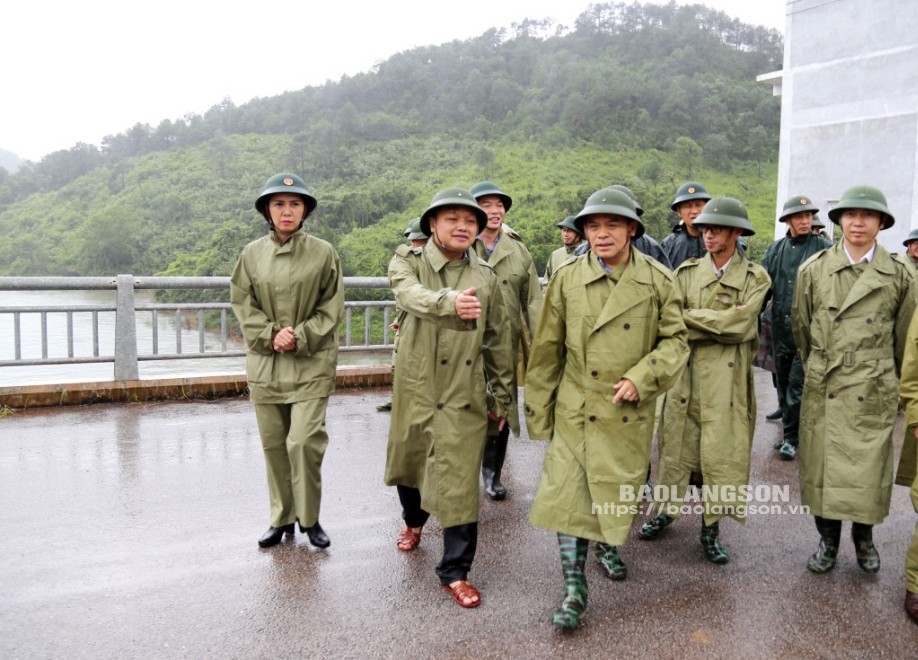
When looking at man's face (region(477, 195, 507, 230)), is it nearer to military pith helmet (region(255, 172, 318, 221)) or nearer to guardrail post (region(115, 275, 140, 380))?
military pith helmet (region(255, 172, 318, 221))

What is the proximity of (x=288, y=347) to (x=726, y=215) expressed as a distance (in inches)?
95.9

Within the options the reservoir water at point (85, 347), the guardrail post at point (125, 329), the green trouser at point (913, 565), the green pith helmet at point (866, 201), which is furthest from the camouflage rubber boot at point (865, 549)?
the guardrail post at point (125, 329)

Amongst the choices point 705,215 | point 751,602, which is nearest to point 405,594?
point 751,602

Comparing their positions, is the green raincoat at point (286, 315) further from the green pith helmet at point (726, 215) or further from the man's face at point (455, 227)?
the green pith helmet at point (726, 215)

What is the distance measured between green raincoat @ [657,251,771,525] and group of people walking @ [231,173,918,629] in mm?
10

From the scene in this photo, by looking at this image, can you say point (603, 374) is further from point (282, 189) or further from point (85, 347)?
point (85, 347)

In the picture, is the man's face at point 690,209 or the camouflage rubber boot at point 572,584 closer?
the camouflage rubber boot at point 572,584

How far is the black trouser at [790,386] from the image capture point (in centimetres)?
626

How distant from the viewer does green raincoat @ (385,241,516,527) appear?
3.55m

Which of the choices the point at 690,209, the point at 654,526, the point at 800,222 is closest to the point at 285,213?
the point at 654,526

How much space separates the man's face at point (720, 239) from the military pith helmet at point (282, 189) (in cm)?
216

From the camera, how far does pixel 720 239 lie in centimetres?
417

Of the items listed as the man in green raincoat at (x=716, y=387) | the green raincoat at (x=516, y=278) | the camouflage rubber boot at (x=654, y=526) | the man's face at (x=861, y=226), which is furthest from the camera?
the green raincoat at (x=516, y=278)

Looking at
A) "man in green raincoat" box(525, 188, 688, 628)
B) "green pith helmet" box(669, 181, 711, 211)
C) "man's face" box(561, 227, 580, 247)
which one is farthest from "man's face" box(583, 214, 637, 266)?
"man's face" box(561, 227, 580, 247)
